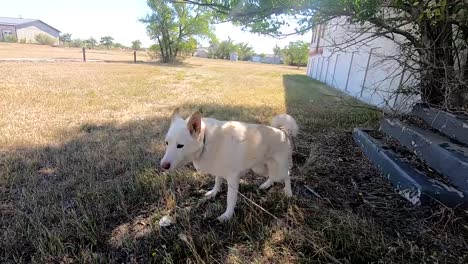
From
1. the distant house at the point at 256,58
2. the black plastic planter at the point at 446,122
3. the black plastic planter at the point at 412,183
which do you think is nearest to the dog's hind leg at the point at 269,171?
the black plastic planter at the point at 412,183

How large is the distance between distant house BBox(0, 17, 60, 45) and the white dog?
74.0 meters

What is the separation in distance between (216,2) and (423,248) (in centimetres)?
379

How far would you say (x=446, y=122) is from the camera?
312 centimetres

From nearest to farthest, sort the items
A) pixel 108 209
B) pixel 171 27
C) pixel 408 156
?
pixel 108 209 < pixel 408 156 < pixel 171 27

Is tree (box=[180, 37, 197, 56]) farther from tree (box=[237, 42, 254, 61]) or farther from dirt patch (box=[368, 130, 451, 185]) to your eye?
tree (box=[237, 42, 254, 61])

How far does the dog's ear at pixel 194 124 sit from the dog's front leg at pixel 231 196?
43cm

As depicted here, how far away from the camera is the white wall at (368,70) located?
4.80 metres

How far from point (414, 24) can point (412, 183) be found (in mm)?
2531

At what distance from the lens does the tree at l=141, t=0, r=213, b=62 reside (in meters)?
27.1

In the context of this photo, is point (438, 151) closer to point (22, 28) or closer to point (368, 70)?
point (368, 70)

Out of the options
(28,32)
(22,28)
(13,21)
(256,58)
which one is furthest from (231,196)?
(13,21)

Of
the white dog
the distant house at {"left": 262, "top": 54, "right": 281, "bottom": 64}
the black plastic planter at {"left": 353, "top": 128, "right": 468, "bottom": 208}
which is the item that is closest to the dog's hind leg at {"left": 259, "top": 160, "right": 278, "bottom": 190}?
the white dog

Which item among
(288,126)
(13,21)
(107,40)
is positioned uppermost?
(13,21)

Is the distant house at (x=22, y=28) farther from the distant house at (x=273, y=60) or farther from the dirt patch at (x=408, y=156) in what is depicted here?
the dirt patch at (x=408, y=156)
